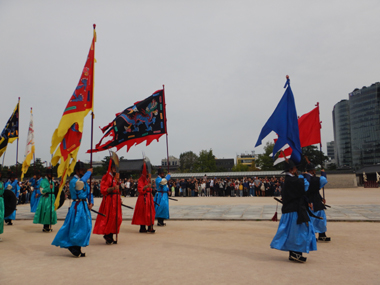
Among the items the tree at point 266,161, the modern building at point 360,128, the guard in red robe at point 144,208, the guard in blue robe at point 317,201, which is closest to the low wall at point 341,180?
the tree at point 266,161

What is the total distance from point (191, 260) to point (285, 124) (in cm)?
395

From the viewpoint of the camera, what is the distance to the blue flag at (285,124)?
297 inches

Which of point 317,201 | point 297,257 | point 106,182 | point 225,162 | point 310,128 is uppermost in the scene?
point 225,162

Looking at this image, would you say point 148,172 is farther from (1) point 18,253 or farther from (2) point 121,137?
(1) point 18,253

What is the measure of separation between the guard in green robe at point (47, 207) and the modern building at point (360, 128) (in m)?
95.4

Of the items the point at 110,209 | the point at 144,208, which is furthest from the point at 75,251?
the point at 144,208

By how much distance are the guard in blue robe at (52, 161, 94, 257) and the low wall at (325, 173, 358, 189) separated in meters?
34.6

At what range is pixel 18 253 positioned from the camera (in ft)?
22.6

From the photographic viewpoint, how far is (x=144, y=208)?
9.68 meters

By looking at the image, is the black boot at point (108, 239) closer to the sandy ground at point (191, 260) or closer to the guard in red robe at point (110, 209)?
the guard in red robe at point (110, 209)

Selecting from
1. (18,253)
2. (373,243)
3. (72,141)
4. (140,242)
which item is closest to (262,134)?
(373,243)

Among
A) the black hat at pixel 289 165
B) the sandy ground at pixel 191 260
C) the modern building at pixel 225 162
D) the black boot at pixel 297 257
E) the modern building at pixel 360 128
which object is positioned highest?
the modern building at pixel 360 128

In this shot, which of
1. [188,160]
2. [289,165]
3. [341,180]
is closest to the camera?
[289,165]

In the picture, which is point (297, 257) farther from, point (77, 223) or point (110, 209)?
point (110, 209)
